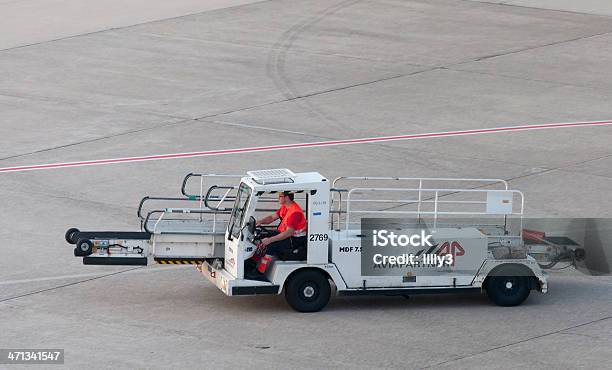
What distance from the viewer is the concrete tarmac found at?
20.0m

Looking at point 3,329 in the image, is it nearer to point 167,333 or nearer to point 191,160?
point 167,333

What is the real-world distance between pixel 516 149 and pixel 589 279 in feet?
34.1

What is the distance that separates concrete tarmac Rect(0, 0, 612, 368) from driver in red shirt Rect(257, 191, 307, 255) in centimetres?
114

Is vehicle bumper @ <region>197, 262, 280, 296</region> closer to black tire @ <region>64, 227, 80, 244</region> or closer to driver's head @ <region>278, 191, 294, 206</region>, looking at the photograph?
driver's head @ <region>278, 191, 294, 206</region>

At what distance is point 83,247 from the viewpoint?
21.1 metres

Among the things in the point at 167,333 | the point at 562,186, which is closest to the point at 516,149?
the point at 562,186

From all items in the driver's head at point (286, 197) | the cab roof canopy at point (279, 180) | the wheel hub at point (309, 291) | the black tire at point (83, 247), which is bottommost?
the wheel hub at point (309, 291)

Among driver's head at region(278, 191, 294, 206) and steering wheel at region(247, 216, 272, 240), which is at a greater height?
driver's head at region(278, 191, 294, 206)

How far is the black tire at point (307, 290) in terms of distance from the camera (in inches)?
833

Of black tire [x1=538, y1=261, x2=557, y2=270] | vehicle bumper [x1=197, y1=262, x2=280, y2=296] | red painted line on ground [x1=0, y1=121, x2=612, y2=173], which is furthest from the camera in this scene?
red painted line on ground [x1=0, y1=121, x2=612, y2=173]

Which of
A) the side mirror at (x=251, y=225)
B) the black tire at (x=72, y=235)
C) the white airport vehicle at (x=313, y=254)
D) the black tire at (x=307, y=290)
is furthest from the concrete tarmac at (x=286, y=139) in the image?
the side mirror at (x=251, y=225)

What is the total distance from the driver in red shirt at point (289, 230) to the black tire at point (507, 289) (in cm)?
346

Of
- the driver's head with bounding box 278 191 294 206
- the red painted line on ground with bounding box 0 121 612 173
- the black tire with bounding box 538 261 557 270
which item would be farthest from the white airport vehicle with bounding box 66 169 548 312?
the red painted line on ground with bounding box 0 121 612 173

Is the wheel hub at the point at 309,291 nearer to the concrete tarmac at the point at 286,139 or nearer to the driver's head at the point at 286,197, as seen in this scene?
the concrete tarmac at the point at 286,139
